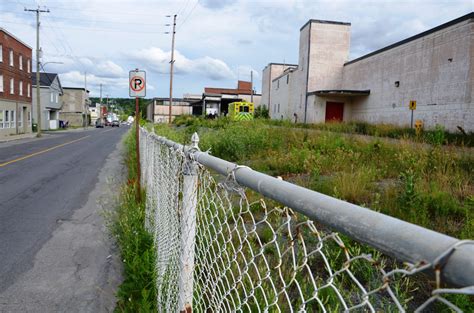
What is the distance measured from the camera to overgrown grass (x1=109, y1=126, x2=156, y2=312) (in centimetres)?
402

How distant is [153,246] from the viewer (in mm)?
5047

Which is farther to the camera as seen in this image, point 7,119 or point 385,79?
point 7,119

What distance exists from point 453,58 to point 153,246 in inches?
826

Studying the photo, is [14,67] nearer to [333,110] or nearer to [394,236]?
[333,110]

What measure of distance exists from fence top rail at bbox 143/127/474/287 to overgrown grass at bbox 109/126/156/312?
113 inches

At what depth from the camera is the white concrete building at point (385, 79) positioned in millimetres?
20531

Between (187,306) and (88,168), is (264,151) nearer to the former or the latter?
(88,168)

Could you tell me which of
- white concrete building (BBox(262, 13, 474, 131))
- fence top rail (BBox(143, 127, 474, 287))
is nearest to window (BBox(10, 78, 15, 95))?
white concrete building (BBox(262, 13, 474, 131))

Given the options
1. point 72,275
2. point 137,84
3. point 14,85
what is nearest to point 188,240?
point 72,275

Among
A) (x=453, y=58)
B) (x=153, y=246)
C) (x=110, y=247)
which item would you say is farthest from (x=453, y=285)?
(x=453, y=58)

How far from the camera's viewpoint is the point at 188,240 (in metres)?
2.72

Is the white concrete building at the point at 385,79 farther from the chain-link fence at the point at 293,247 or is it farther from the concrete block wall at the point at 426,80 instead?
the chain-link fence at the point at 293,247

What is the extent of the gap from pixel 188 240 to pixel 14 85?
144 feet

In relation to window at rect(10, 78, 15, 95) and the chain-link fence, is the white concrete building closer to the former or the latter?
the chain-link fence
